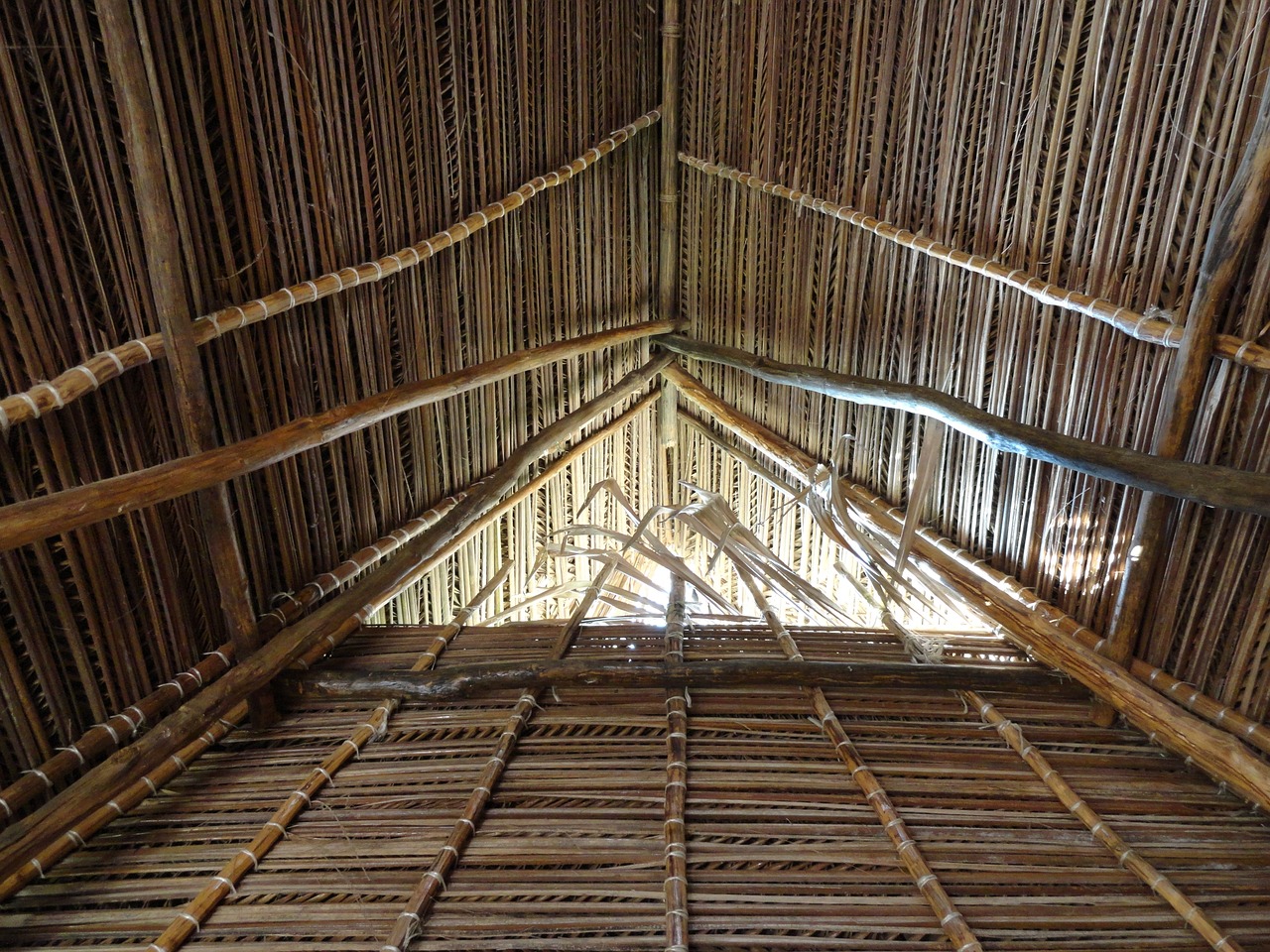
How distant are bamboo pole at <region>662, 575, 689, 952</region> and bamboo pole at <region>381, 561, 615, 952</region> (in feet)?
0.91

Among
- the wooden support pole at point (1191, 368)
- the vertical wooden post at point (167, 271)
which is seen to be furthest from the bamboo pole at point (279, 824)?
the wooden support pole at point (1191, 368)

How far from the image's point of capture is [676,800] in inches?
65.2

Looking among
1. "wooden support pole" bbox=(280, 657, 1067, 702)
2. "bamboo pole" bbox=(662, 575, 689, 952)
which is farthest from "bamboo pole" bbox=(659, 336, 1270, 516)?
"bamboo pole" bbox=(662, 575, 689, 952)

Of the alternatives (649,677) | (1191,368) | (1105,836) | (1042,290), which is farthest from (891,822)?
(1042,290)

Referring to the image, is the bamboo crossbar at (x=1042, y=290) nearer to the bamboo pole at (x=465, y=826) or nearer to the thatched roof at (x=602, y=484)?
the thatched roof at (x=602, y=484)

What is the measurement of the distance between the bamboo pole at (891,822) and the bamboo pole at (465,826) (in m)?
0.61

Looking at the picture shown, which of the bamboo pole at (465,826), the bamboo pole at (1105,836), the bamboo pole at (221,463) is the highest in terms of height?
the bamboo pole at (221,463)

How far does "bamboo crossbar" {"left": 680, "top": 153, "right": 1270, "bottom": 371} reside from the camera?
1685 mm

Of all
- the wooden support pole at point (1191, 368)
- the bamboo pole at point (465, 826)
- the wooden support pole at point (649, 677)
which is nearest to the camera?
the bamboo pole at point (465, 826)

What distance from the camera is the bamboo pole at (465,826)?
53.6 inches

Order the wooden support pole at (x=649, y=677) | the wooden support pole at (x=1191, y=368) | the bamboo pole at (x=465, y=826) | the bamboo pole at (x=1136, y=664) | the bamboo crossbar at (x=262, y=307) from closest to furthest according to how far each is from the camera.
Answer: the bamboo pole at (x=465, y=826) → the bamboo crossbar at (x=262, y=307) → the wooden support pole at (x=1191, y=368) → the bamboo pole at (x=1136, y=664) → the wooden support pole at (x=649, y=677)

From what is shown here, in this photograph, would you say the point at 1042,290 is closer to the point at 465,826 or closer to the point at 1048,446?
the point at 1048,446

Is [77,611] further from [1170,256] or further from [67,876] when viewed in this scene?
[1170,256]

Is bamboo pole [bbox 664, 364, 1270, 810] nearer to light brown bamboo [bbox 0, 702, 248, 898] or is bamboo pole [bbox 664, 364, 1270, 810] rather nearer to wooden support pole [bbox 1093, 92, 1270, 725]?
wooden support pole [bbox 1093, 92, 1270, 725]
